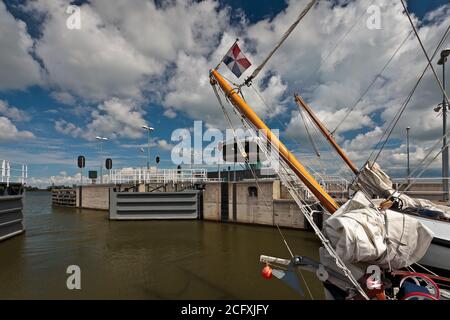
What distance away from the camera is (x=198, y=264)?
9242 mm

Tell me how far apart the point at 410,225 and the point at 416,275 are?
1.11 metres

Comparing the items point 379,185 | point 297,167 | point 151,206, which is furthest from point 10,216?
point 379,185

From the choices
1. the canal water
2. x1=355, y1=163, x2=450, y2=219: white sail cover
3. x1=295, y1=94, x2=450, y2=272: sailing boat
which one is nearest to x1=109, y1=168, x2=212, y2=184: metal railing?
the canal water

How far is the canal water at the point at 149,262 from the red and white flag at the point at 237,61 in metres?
6.95

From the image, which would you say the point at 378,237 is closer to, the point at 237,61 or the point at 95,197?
the point at 237,61

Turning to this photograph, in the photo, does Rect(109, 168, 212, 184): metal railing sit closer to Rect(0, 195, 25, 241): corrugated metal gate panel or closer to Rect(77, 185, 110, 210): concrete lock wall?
Rect(0, 195, 25, 241): corrugated metal gate panel

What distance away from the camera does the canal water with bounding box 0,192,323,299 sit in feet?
23.0

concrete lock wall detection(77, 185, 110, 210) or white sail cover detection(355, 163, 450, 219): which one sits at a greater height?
white sail cover detection(355, 163, 450, 219)

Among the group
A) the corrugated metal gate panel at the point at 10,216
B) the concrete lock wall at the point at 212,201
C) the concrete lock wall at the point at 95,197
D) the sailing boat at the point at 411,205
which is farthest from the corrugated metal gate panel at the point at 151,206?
the sailing boat at the point at 411,205

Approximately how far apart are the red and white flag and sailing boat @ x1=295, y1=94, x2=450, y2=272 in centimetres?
541

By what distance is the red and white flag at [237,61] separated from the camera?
288 inches

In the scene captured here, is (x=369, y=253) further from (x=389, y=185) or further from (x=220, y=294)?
(x=389, y=185)

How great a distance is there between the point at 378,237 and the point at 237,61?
6154mm
